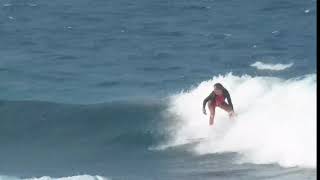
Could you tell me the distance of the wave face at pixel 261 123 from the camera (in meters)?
22.5

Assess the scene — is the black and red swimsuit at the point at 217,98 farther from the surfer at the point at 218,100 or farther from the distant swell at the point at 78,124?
the distant swell at the point at 78,124

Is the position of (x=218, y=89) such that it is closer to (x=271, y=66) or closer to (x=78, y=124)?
(x=78, y=124)

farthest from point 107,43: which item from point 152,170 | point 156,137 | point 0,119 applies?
point 152,170

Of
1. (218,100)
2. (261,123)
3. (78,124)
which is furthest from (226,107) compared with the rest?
(78,124)

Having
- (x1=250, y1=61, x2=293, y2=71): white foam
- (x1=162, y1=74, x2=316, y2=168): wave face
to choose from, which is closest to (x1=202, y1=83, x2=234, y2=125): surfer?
(x1=162, y1=74, x2=316, y2=168): wave face

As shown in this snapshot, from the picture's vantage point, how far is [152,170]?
75.3 feet

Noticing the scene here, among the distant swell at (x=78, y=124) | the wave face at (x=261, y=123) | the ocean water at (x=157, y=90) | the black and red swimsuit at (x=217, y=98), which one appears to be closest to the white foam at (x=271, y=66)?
the ocean water at (x=157, y=90)

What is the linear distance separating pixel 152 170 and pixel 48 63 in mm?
14460

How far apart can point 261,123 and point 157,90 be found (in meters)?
7.28

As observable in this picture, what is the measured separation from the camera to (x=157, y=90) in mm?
31438

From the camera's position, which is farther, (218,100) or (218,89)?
(218,100)

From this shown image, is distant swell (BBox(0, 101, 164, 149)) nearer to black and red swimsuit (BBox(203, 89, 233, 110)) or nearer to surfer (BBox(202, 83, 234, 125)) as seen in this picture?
surfer (BBox(202, 83, 234, 125))

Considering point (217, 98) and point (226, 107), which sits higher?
point (217, 98)

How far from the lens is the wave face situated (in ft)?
73.7
